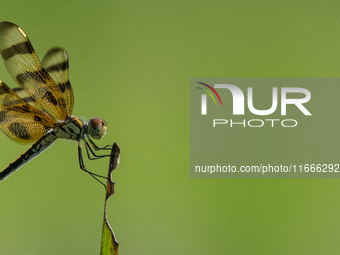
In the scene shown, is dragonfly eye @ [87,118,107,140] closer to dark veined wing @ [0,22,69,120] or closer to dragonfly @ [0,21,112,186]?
dragonfly @ [0,21,112,186]

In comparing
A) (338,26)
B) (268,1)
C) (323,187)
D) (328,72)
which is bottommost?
(323,187)

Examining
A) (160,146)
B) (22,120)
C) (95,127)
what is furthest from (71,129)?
(160,146)

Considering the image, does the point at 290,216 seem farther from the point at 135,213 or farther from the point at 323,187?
the point at 135,213

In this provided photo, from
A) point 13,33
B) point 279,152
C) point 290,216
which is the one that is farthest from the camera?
point 279,152

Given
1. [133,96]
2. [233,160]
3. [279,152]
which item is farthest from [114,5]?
[279,152]

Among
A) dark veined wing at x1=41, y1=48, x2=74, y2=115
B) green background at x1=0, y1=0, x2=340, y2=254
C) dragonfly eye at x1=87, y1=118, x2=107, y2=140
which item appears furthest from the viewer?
green background at x1=0, y1=0, x2=340, y2=254

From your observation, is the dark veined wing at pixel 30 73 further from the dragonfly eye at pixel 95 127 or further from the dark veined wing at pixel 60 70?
the dragonfly eye at pixel 95 127

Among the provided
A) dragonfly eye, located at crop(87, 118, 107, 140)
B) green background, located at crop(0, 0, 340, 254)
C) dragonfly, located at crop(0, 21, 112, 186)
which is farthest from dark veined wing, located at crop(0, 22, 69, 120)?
green background, located at crop(0, 0, 340, 254)
